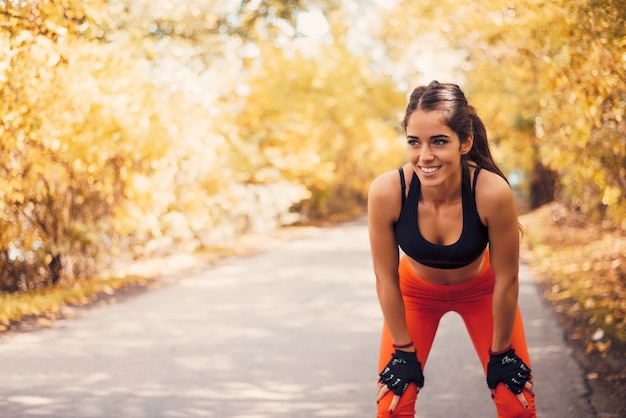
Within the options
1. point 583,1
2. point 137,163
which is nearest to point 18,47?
point 583,1

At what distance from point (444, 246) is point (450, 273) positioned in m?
Result: 0.27

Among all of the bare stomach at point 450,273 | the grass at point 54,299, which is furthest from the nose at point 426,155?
the grass at point 54,299

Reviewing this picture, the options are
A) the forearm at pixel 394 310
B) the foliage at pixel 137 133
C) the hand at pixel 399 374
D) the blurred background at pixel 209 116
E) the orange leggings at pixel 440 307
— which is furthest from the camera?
the foliage at pixel 137 133

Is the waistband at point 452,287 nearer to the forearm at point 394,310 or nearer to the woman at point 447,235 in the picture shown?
the woman at point 447,235

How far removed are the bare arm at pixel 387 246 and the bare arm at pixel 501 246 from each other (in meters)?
0.36

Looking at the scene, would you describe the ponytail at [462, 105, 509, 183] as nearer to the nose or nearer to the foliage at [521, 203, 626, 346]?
the nose

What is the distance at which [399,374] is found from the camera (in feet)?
10.0

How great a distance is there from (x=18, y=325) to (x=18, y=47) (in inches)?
127

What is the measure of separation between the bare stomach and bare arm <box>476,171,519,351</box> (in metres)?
0.18

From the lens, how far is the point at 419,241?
304 centimetres

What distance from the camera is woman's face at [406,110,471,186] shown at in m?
2.92

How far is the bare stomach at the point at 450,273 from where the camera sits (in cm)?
323

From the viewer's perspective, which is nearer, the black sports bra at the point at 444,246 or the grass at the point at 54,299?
the black sports bra at the point at 444,246

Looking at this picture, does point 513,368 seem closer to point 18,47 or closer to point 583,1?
point 583,1
